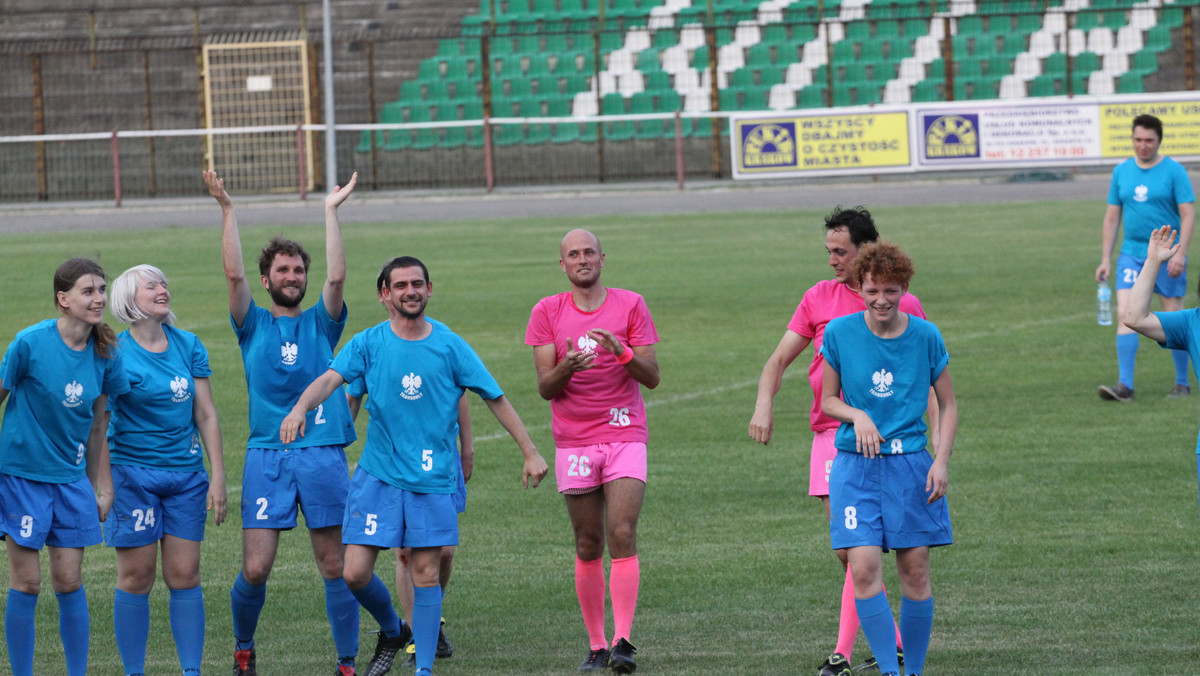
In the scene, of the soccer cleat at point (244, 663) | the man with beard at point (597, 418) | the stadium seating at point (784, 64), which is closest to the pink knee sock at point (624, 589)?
the man with beard at point (597, 418)

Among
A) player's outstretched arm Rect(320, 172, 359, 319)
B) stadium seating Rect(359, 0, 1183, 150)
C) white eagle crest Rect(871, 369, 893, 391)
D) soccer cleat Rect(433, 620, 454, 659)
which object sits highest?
stadium seating Rect(359, 0, 1183, 150)

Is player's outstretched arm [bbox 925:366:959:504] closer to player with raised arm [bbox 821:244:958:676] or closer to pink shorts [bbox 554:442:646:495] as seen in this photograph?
player with raised arm [bbox 821:244:958:676]

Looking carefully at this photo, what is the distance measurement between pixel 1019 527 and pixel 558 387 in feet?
11.9

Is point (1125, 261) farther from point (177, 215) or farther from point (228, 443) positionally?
point (177, 215)

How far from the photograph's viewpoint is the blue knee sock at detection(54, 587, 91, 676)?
6055 millimetres

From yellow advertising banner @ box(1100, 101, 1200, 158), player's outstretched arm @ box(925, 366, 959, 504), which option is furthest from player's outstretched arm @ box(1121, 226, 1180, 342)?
yellow advertising banner @ box(1100, 101, 1200, 158)

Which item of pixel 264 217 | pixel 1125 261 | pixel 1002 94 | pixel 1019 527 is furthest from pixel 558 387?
pixel 1002 94

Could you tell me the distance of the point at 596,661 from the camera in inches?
259

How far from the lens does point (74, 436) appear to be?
6062 millimetres

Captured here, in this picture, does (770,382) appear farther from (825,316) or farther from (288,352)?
(288,352)

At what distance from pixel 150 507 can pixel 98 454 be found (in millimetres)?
304

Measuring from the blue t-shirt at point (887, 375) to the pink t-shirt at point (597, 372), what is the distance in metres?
1.10

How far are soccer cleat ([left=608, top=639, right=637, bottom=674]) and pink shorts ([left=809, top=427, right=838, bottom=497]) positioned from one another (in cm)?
105

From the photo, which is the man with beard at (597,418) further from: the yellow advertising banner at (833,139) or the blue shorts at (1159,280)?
the yellow advertising banner at (833,139)
